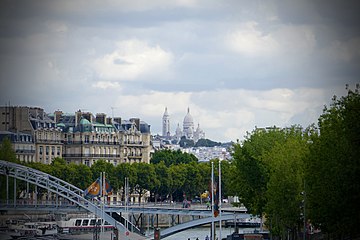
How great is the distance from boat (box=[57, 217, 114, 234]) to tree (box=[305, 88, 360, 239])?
61.0 m

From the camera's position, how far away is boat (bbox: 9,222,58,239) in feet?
385

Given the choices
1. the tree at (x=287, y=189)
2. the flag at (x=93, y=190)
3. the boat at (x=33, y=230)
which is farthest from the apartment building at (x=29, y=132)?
the tree at (x=287, y=189)

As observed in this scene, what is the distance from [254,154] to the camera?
99.1m

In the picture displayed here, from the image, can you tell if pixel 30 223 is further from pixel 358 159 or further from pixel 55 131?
pixel 358 159

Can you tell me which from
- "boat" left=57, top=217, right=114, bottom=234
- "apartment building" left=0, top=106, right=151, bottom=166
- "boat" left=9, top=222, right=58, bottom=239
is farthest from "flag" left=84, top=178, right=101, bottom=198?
"apartment building" left=0, top=106, right=151, bottom=166

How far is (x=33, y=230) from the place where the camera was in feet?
398

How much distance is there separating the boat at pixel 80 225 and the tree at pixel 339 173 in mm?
61021

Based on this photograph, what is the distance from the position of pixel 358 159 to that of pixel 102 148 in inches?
5196

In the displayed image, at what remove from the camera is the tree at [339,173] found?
194 feet

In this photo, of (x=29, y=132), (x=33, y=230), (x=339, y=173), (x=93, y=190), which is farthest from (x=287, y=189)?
(x=29, y=132)

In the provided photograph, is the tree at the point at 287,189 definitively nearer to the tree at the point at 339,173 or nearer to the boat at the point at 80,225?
the tree at the point at 339,173

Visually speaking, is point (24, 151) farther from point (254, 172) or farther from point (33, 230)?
point (254, 172)

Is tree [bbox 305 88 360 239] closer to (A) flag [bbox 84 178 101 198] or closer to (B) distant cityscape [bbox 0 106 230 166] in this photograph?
(A) flag [bbox 84 178 101 198]

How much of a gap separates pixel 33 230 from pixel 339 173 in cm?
6617
